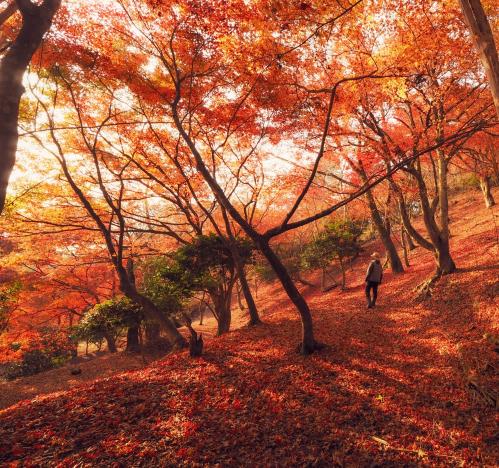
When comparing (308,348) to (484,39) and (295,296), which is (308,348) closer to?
(295,296)

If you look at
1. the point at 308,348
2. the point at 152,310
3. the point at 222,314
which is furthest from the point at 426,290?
the point at 152,310

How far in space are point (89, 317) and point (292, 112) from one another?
11225mm

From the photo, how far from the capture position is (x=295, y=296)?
6.23m

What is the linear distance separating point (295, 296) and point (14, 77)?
5.85 m

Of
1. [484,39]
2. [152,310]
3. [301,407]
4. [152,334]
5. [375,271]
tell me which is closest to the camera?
[484,39]

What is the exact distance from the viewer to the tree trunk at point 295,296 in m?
5.94

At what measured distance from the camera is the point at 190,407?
15.2 feet

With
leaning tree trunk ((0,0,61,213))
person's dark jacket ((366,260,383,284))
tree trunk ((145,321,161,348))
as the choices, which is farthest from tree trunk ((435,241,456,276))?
tree trunk ((145,321,161,348))

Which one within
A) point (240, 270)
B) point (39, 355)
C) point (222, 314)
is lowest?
point (39, 355)

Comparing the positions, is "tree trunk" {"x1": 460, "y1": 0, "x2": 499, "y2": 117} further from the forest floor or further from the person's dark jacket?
the person's dark jacket

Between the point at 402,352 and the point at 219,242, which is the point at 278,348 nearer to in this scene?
the point at 402,352

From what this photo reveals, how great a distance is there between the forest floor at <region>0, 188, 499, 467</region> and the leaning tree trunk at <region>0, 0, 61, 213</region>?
361 cm

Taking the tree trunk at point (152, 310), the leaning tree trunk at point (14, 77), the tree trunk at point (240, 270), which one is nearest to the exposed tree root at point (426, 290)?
the tree trunk at point (240, 270)

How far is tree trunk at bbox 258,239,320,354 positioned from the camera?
5.94 m
